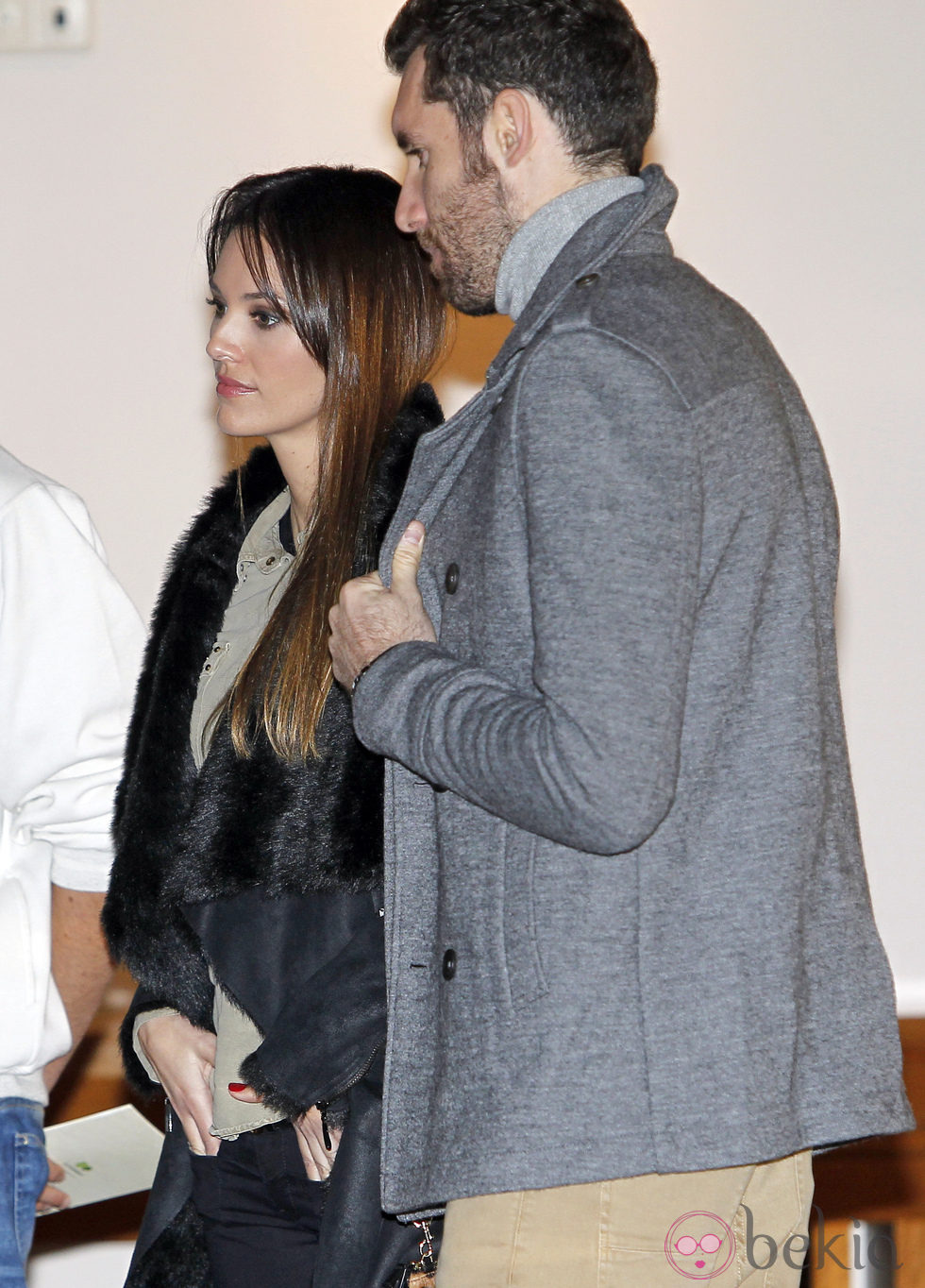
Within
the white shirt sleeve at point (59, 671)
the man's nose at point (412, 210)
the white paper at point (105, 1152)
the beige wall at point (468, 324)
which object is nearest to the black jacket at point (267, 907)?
the white paper at point (105, 1152)

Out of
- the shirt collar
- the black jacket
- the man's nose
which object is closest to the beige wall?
the shirt collar

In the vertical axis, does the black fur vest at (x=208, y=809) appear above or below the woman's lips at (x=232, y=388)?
below

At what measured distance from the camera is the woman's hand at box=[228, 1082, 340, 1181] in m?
1.64

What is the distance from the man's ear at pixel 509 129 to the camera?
142 cm

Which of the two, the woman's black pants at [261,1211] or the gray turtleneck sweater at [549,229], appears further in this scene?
the woman's black pants at [261,1211]

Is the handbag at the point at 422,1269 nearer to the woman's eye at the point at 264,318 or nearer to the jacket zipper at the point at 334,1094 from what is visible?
the jacket zipper at the point at 334,1094

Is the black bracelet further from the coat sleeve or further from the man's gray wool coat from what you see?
the coat sleeve

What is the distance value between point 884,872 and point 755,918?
6.30 ft

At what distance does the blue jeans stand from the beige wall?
1931mm

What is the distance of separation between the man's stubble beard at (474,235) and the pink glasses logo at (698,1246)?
0.88 meters

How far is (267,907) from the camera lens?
168 centimetres

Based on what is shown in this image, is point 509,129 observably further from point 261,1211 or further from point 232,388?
point 261,1211

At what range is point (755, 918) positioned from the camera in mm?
1177

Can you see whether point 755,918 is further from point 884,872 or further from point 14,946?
point 884,872
